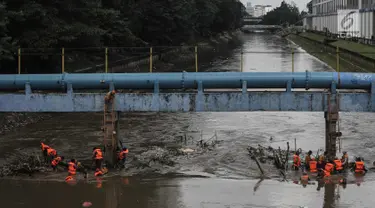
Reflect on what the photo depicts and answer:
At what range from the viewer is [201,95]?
19.3 m

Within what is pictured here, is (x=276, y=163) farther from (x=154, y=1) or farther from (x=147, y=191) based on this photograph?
(x=154, y=1)

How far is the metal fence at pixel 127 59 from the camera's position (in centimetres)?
3353

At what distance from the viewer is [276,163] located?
20016 mm

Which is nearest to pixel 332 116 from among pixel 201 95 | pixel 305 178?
pixel 305 178

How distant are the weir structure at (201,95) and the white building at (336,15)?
176ft

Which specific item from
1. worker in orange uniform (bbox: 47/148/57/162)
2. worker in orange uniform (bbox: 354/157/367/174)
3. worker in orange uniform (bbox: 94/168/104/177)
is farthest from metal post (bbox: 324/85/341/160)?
worker in orange uniform (bbox: 47/148/57/162)

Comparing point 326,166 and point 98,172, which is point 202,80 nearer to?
point 98,172

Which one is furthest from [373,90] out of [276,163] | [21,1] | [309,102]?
[21,1]

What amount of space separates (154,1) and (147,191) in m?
45.0

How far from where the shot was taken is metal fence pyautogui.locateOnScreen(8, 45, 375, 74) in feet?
110

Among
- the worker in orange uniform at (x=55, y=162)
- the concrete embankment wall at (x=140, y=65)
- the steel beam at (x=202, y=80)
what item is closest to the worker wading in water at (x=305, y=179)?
the steel beam at (x=202, y=80)

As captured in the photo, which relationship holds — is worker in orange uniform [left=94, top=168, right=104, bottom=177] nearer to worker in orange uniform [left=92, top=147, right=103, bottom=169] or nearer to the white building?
worker in orange uniform [left=92, top=147, right=103, bottom=169]

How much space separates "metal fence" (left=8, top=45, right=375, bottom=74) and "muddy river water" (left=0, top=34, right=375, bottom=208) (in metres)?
3.39

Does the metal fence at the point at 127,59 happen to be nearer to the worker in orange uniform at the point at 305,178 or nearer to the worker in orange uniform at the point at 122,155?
the worker in orange uniform at the point at 122,155
